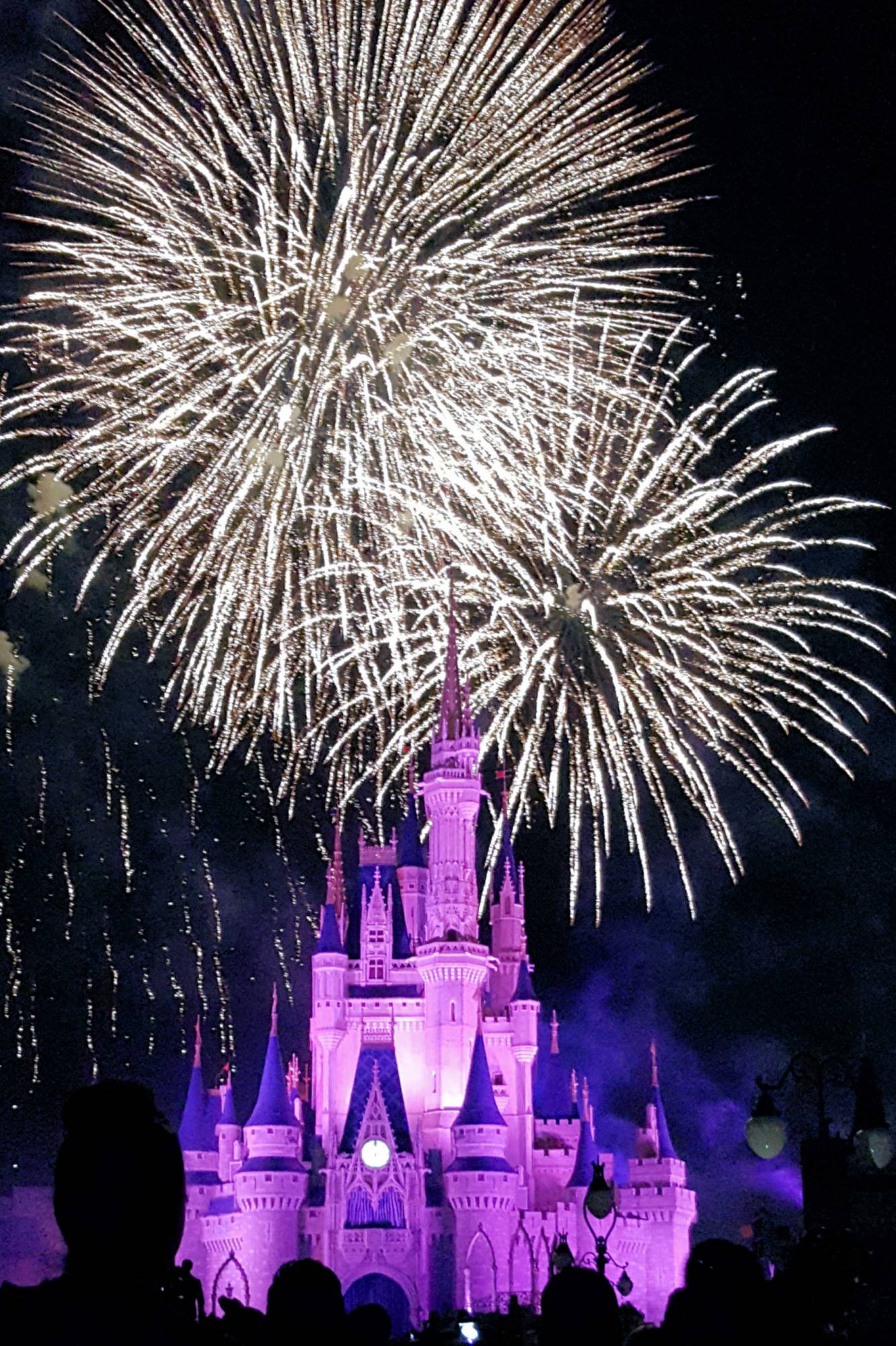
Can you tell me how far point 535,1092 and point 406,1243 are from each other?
1077cm

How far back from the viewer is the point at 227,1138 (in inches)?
3361

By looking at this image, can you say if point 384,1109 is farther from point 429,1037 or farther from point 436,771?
point 436,771

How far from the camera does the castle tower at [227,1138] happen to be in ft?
276

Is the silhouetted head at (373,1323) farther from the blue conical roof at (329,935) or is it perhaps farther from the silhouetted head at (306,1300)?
the blue conical roof at (329,935)

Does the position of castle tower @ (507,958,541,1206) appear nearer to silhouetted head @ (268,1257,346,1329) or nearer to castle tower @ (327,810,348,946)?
castle tower @ (327,810,348,946)

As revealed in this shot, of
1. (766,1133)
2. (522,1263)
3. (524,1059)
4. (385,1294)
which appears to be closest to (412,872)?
(524,1059)

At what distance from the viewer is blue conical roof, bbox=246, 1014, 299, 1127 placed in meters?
80.2

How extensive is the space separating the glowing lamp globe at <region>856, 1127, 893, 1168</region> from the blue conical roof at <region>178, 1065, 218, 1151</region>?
68.7m

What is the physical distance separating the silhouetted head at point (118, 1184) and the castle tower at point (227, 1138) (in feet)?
262

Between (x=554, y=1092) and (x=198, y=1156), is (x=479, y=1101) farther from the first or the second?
(x=198, y=1156)

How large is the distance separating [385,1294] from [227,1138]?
1199cm

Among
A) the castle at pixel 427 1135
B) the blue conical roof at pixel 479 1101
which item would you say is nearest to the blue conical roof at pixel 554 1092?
the castle at pixel 427 1135

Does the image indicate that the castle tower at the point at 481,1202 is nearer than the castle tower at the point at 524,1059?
Yes

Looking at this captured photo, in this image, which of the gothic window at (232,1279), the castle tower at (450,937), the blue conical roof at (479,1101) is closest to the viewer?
the blue conical roof at (479,1101)
